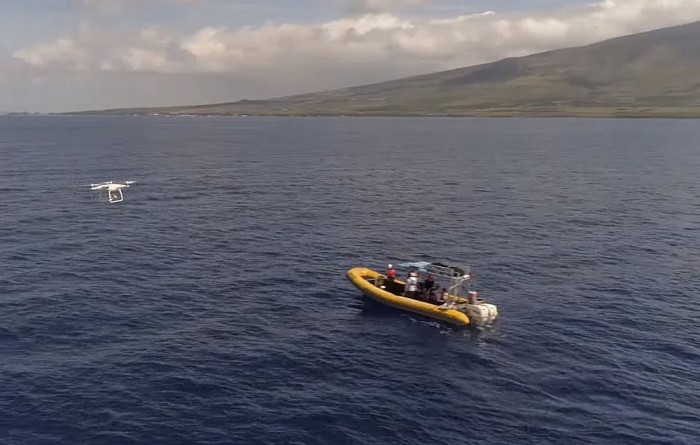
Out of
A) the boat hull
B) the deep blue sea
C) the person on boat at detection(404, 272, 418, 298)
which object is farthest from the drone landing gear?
the person on boat at detection(404, 272, 418, 298)

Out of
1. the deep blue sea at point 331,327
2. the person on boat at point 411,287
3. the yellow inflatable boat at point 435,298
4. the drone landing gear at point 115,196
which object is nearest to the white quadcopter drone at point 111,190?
the drone landing gear at point 115,196

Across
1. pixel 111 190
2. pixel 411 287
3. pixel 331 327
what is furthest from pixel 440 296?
A: pixel 111 190

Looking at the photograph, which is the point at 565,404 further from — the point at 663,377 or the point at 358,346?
the point at 358,346

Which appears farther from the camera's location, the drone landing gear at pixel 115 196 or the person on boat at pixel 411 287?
the drone landing gear at pixel 115 196

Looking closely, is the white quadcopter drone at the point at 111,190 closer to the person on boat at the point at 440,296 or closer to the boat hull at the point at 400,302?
the boat hull at the point at 400,302

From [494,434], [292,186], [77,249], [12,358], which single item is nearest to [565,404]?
[494,434]

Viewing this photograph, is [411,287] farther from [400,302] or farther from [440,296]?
[440,296]

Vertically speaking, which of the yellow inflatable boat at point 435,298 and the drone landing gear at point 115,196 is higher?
the drone landing gear at point 115,196

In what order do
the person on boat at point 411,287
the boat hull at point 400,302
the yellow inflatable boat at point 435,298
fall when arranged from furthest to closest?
the person on boat at point 411,287, the boat hull at point 400,302, the yellow inflatable boat at point 435,298

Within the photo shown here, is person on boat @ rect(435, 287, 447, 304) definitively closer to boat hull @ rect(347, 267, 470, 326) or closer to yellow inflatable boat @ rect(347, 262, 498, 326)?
yellow inflatable boat @ rect(347, 262, 498, 326)
